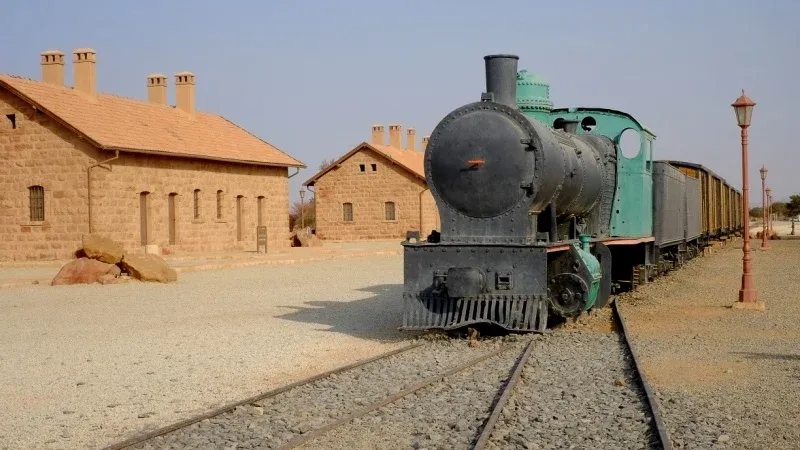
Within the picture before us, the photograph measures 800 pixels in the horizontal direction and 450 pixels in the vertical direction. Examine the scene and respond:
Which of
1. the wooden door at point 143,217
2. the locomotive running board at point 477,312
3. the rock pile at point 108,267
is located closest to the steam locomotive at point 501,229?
the locomotive running board at point 477,312

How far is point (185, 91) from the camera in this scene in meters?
35.9

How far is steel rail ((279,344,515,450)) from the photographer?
19.9ft

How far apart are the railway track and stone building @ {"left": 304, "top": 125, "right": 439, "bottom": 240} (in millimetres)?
37010

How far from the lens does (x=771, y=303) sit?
15148mm

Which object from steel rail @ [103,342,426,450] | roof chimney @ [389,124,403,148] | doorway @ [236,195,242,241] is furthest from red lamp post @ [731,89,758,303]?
roof chimney @ [389,124,403,148]

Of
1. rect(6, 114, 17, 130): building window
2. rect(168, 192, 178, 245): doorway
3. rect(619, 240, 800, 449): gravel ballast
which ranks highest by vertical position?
rect(6, 114, 17, 130): building window

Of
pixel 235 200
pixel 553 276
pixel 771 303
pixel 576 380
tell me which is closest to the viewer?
pixel 576 380

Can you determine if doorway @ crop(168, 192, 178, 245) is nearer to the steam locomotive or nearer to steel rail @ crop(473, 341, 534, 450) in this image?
the steam locomotive

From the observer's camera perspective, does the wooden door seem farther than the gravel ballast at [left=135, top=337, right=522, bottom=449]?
Yes

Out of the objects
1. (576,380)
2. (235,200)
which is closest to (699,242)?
(235,200)

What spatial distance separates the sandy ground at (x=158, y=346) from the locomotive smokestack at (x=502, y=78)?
125 inches

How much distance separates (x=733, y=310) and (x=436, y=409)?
27.8 feet

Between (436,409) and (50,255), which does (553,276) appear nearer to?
(436,409)

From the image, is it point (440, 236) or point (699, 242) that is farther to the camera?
point (699, 242)
